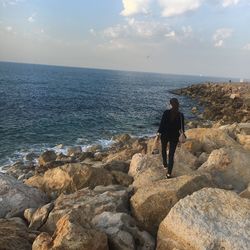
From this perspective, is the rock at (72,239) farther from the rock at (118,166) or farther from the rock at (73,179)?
the rock at (118,166)

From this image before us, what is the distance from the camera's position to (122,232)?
318 inches

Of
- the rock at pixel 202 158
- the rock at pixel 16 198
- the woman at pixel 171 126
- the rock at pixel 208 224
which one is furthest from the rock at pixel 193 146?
the rock at pixel 208 224

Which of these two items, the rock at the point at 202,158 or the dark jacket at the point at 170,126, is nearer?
the dark jacket at the point at 170,126

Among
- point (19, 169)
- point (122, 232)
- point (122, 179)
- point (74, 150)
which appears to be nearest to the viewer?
point (122, 232)

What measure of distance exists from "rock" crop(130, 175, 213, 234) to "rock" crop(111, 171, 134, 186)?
2681mm

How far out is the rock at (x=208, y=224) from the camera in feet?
23.9

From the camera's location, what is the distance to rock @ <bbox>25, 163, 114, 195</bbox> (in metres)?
11.8

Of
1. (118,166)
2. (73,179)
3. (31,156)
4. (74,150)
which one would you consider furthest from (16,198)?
(74,150)

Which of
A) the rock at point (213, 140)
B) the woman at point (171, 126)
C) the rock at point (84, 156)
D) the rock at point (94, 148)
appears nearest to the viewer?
the woman at point (171, 126)

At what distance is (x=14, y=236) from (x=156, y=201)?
10.5ft

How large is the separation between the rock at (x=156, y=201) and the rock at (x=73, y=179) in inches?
106

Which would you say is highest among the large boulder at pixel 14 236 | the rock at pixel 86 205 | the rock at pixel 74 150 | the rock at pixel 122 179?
the rock at pixel 86 205

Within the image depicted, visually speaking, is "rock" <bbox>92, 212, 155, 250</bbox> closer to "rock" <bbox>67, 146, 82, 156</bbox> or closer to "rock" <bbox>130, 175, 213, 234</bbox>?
"rock" <bbox>130, 175, 213, 234</bbox>

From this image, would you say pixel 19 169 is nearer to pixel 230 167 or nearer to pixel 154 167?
pixel 154 167
